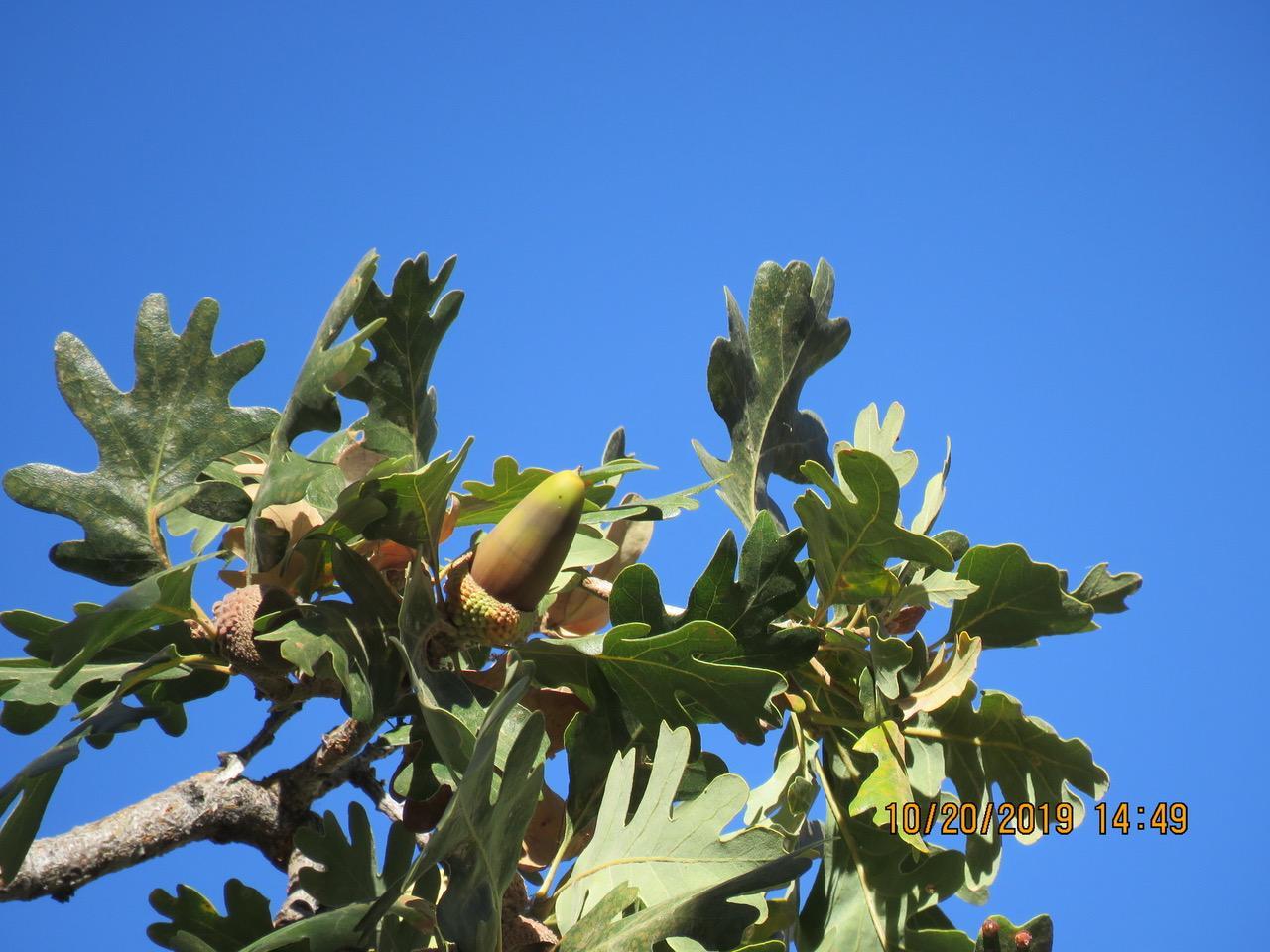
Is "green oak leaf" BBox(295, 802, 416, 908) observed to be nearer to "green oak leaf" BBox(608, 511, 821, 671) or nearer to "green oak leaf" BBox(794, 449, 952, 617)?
"green oak leaf" BBox(608, 511, 821, 671)

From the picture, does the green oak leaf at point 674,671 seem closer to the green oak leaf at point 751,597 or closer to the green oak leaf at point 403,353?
the green oak leaf at point 751,597

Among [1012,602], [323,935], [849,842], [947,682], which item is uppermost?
[1012,602]

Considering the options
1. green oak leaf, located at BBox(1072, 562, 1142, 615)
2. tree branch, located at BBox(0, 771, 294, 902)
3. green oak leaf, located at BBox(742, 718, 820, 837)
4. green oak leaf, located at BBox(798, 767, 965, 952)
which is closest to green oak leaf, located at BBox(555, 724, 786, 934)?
green oak leaf, located at BBox(742, 718, 820, 837)

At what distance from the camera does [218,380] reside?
1137 mm

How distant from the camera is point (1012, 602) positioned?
1.28 meters

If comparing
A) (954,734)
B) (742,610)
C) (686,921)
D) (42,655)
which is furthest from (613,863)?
(42,655)

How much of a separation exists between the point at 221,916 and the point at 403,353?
0.53 m

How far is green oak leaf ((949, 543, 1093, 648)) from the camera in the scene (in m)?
1.25

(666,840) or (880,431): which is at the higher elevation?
(880,431)

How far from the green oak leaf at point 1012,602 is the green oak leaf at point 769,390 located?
0.82ft

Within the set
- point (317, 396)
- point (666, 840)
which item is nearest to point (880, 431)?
point (666, 840)
